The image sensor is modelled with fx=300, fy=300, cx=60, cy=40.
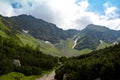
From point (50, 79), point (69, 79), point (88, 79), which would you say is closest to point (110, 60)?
point (88, 79)

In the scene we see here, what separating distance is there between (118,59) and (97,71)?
386 inches

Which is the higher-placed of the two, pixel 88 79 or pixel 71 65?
pixel 71 65

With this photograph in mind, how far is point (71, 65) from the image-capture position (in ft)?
494

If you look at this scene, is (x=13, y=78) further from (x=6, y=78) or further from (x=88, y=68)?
(x=88, y=68)

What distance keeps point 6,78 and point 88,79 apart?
244 feet

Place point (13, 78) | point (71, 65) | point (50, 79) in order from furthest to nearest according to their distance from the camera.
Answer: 1. point (13, 78)
2. point (50, 79)
3. point (71, 65)

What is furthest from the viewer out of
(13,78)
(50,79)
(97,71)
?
(13,78)

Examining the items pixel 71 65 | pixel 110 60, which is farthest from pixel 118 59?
pixel 71 65

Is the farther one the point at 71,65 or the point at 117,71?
the point at 71,65

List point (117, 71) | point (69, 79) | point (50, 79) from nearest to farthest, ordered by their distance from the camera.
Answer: point (117, 71), point (69, 79), point (50, 79)

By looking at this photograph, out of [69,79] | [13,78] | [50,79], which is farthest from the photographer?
[13,78]

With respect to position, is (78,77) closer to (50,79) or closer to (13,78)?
(50,79)

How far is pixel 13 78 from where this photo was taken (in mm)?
178125

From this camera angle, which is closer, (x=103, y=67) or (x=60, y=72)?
(x=103, y=67)
